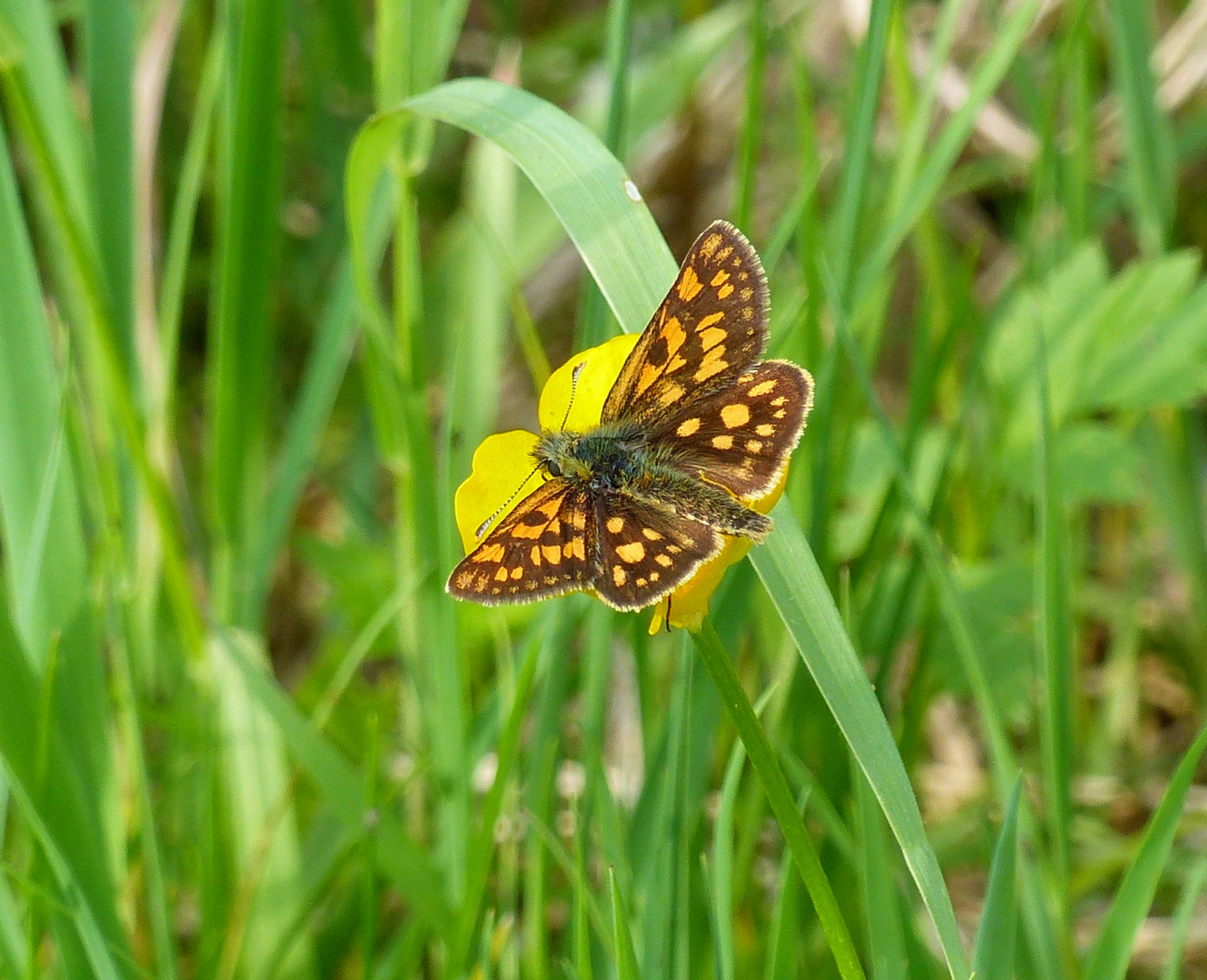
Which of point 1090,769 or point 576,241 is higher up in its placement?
point 576,241

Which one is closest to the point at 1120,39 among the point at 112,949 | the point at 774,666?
the point at 774,666

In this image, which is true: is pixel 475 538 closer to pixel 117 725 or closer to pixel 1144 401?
pixel 117 725

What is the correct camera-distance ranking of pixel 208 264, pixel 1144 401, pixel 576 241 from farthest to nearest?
pixel 208 264
pixel 1144 401
pixel 576 241

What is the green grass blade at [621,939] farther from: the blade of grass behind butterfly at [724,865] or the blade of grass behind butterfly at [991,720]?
the blade of grass behind butterfly at [991,720]

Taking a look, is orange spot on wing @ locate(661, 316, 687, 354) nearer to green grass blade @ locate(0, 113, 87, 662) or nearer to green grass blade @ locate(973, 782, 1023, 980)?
green grass blade @ locate(973, 782, 1023, 980)

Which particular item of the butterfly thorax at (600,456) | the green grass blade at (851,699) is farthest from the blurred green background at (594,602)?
the butterfly thorax at (600,456)

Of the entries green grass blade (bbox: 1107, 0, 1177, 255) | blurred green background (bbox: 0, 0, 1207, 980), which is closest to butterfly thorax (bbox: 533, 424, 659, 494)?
blurred green background (bbox: 0, 0, 1207, 980)
